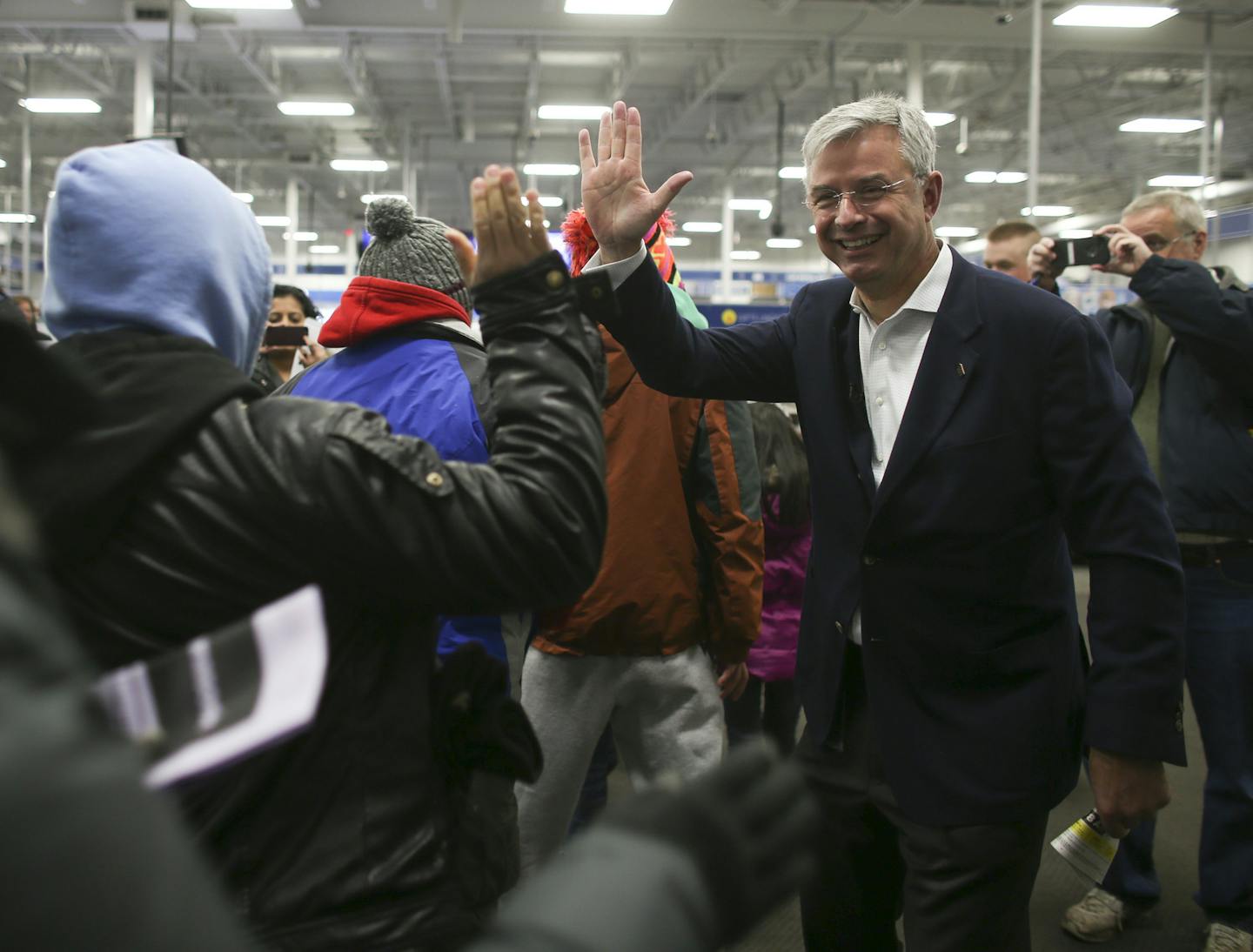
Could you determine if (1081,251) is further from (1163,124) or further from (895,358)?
(1163,124)

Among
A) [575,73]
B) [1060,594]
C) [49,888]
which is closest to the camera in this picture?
[49,888]

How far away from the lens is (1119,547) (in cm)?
157

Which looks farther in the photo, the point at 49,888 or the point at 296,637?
the point at 296,637

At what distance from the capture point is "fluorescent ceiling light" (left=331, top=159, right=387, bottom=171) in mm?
15669

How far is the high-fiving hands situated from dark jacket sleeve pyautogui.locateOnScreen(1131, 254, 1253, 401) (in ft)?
6.30

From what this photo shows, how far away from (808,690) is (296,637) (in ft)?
4.12

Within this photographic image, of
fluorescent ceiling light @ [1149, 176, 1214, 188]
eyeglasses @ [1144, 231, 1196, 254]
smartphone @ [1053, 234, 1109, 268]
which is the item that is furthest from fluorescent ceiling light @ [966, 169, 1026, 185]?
smartphone @ [1053, 234, 1109, 268]

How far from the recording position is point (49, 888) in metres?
0.41

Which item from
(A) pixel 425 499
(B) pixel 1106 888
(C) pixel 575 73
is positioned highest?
(C) pixel 575 73

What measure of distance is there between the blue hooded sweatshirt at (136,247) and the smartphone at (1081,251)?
2232 millimetres

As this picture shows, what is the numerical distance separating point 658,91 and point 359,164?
461cm

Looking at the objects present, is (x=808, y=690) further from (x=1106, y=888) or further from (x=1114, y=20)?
(x=1114, y=20)

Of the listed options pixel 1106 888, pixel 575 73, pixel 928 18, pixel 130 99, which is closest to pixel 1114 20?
pixel 928 18

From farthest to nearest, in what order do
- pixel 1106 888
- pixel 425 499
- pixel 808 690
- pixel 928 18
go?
pixel 928 18
pixel 1106 888
pixel 808 690
pixel 425 499
